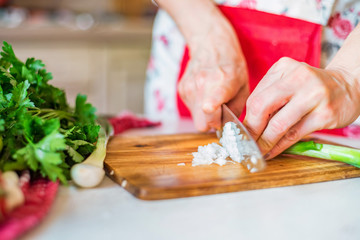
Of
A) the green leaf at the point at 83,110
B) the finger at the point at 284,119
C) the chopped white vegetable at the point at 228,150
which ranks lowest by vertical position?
the green leaf at the point at 83,110

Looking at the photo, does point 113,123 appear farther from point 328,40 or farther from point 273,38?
point 328,40

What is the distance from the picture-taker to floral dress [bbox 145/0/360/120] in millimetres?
1141

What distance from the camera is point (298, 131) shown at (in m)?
0.85

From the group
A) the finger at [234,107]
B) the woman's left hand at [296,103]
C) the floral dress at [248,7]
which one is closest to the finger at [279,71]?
the woman's left hand at [296,103]

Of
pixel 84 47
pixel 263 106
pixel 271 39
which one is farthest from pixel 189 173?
pixel 84 47

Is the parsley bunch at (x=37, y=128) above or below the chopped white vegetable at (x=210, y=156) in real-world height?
above

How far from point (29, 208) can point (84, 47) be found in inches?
94.8

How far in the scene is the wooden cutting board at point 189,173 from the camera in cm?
73

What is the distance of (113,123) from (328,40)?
763 millimetres

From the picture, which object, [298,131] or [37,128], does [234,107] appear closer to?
[298,131]

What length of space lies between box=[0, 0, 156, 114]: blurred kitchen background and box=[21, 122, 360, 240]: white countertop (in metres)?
2.21

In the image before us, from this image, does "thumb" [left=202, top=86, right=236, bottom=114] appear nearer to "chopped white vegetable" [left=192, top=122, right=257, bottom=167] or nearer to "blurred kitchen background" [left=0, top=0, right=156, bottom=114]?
"chopped white vegetable" [left=192, top=122, right=257, bottom=167]

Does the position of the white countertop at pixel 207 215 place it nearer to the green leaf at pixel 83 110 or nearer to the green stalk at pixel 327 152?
the green stalk at pixel 327 152

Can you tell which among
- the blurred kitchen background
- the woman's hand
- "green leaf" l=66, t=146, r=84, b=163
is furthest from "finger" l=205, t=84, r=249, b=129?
the blurred kitchen background
